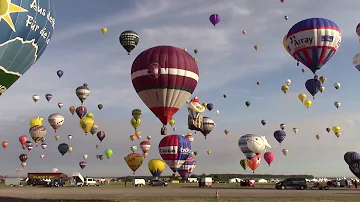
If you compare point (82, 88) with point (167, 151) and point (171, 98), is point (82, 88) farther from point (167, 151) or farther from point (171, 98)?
point (171, 98)

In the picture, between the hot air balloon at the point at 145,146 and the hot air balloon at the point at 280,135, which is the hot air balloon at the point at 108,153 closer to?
the hot air balloon at the point at 145,146

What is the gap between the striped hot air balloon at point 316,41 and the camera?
45062mm

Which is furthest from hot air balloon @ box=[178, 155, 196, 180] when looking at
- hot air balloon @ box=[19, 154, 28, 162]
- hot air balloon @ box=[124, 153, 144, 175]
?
hot air balloon @ box=[19, 154, 28, 162]

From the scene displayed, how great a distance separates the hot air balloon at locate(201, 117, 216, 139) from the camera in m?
70.9

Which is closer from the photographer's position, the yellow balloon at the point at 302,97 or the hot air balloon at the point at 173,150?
the hot air balloon at the point at 173,150

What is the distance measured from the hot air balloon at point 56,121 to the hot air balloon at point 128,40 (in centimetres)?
3106

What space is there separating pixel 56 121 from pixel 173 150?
28.0 meters

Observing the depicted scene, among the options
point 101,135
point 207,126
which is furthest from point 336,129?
point 101,135

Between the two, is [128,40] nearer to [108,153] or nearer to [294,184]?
[294,184]

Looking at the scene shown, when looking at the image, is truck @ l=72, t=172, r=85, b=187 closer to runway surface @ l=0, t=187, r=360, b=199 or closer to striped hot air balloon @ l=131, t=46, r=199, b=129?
runway surface @ l=0, t=187, r=360, b=199

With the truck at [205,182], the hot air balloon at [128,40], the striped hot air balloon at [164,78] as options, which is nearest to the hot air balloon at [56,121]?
the hot air balloon at [128,40]

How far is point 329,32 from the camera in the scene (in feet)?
148

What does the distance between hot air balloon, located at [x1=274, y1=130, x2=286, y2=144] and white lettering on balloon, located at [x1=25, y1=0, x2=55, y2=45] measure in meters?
62.0

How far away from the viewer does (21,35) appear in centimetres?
2230
